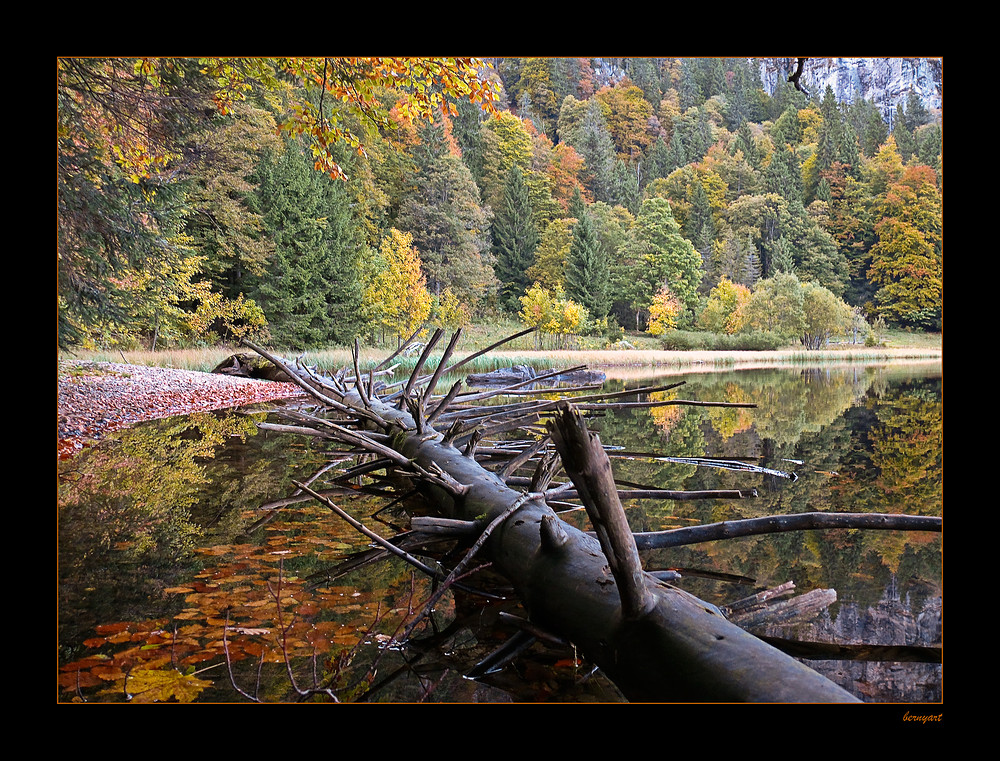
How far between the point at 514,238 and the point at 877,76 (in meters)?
5.46

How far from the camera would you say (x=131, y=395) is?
657 centimetres

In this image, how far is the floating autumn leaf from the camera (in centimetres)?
131

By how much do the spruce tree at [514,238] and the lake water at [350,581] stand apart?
13.9 feet

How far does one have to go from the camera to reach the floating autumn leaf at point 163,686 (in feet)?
4.30

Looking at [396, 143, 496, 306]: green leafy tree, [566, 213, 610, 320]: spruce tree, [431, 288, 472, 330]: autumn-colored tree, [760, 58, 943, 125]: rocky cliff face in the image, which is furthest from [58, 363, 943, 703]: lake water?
[396, 143, 496, 306]: green leafy tree

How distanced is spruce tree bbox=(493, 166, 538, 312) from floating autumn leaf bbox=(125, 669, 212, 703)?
635cm

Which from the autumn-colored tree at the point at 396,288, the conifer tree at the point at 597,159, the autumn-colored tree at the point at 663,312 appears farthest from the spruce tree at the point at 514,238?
the autumn-colored tree at the point at 663,312

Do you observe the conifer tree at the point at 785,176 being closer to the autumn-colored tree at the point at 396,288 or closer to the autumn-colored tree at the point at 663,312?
the autumn-colored tree at the point at 663,312

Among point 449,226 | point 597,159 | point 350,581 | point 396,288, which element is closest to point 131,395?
point 396,288

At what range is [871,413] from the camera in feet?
18.2
